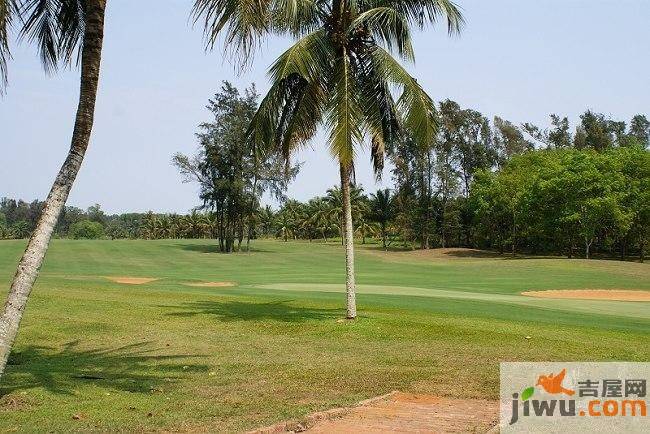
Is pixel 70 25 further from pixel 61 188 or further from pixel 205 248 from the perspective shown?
pixel 205 248

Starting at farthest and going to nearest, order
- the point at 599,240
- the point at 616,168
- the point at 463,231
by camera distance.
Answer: the point at 463,231
the point at 599,240
the point at 616,168

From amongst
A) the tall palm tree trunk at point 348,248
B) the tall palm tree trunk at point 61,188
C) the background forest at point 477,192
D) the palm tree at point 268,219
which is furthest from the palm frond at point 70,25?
the palm tree at point 268,219

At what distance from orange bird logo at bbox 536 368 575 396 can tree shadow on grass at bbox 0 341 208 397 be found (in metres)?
5.44

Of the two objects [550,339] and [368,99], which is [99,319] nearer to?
[368,99]

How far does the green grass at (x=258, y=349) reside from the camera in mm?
8391

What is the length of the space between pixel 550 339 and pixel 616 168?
192ft

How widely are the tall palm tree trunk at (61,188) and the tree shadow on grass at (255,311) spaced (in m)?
10.4

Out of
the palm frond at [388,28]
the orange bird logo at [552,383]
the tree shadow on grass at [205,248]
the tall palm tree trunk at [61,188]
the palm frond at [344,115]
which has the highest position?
the palm frond at [388,28]

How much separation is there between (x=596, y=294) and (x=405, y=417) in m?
27.0

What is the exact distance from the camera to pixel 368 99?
17.5 m

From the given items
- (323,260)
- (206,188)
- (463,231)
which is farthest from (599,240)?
(206,188)

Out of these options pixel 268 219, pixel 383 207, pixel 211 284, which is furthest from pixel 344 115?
pixel 268 219

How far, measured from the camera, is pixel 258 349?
525 inches

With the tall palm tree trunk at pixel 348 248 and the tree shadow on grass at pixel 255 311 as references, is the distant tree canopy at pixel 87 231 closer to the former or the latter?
the tree shadow on grass at pixel 255 311
